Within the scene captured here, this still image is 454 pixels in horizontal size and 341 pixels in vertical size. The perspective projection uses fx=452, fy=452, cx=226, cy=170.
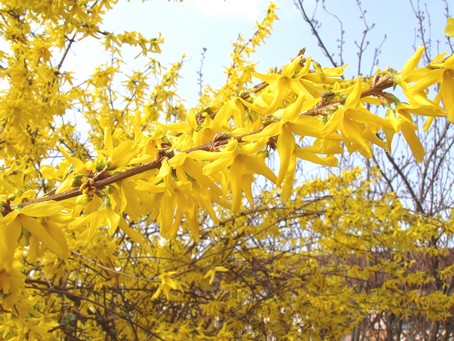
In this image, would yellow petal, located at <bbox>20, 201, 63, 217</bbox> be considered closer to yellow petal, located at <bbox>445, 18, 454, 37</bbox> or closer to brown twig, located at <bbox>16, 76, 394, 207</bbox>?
brown twig, located at <bbox>16, 76, 394, 207</bbox>

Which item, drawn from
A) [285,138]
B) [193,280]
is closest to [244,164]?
[285,138]

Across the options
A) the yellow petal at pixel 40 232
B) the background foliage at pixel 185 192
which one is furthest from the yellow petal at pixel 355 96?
the yellow petal at pixel 40 232

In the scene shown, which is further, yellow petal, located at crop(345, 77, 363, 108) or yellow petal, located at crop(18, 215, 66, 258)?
yellow petal, located at crop(18, 215, 66, 258)

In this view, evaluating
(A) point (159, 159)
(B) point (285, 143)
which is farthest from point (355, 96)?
(A) point (159, 159)

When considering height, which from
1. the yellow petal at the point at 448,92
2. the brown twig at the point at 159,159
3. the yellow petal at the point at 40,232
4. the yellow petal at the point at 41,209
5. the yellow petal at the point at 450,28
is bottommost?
the yellow petal at the point at 40,232

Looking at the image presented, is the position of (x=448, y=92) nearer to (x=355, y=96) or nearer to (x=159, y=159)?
(x=355, y=96)

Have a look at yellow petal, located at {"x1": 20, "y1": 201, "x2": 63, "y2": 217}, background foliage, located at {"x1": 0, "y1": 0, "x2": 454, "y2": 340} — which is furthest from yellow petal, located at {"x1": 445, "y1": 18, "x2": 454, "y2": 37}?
yellow petal, located at {"x1": 20, "y1": 201, "x2": 63, "y2": 217}

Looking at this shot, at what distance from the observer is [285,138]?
89 centimetres

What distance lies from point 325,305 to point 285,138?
3400mm

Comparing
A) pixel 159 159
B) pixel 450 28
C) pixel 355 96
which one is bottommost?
pixel 159 159

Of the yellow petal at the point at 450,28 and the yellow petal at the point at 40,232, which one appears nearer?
the yellow petal at the point at 450,28

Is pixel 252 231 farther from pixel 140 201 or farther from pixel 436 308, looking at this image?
pixel 140 201

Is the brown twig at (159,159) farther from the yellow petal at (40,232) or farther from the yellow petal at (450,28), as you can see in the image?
the yellow petal at (450,28)

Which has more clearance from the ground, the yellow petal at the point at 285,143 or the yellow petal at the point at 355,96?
the yellow petal at the point at 355,96
